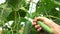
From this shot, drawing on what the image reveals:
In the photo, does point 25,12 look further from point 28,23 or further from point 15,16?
point 28,23

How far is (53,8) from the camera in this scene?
68 centimetres

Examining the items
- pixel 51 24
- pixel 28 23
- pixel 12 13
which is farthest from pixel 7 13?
pixel 51 24

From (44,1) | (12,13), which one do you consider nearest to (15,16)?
(12,13)

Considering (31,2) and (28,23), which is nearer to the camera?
(28,23)

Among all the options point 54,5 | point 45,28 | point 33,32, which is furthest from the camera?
point 54,5

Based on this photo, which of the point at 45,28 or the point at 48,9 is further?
the point at 48,9

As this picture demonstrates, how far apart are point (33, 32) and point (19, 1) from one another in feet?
0.61

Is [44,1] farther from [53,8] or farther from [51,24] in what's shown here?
[51,24]

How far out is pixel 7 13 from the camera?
0.67 metres

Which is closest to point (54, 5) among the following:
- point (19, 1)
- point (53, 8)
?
point (53, 8)

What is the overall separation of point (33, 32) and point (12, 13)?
18cm

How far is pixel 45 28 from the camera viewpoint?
400 mm

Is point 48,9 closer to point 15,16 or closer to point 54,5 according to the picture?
point 54,5

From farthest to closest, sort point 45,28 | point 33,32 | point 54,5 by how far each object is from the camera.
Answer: point 54,5 < point 33,32 < point 45,28
